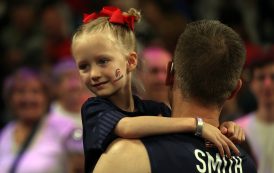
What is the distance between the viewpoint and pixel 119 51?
116 inches

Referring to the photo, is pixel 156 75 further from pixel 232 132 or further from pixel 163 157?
pixel 163 157

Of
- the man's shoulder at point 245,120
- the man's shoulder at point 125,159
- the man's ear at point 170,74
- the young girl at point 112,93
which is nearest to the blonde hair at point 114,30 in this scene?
the young girl at point 112,93

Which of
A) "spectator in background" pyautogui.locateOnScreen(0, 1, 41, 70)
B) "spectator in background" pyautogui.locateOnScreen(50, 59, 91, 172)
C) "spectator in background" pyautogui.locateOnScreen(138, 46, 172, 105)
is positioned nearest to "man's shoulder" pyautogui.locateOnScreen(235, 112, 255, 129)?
"spectator in background" pyautogui.locateOnScreen(138, 46, 172, 105)

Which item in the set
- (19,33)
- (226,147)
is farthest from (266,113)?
(19,33)

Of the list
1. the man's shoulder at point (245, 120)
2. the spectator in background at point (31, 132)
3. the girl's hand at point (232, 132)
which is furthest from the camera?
the spectator in background at point (31, 132)

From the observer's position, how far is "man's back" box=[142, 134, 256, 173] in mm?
2434

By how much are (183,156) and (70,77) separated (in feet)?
10.2

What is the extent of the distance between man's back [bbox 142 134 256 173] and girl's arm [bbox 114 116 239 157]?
0.08ft

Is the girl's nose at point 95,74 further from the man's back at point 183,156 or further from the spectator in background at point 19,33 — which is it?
the spectator in background at point 19,33

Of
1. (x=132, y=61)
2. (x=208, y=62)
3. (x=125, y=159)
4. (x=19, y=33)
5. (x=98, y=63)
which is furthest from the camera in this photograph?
(x=19, y=33)

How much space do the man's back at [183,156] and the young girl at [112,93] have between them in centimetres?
3

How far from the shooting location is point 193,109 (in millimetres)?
2564

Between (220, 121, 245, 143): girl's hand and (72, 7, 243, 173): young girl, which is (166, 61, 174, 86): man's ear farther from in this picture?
(220, 121, 245, 143): girl's hand

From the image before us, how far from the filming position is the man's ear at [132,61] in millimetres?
3033
